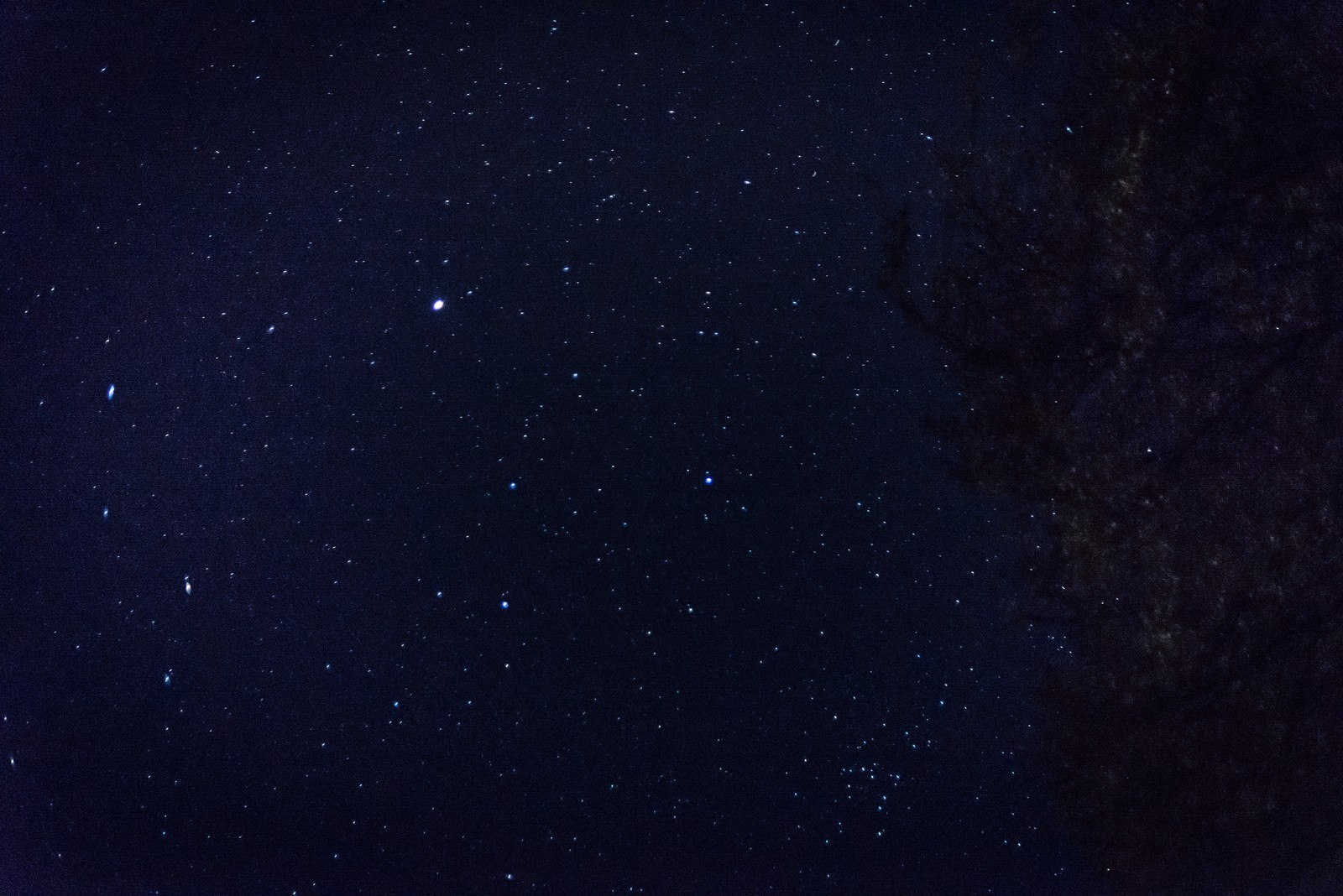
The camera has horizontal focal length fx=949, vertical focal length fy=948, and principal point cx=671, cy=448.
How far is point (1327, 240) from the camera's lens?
808 mm

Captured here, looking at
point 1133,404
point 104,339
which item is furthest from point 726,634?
point 104,339

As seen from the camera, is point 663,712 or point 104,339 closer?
point 663,712

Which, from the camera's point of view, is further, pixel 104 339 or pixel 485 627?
pixel 104 339

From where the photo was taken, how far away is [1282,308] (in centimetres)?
80

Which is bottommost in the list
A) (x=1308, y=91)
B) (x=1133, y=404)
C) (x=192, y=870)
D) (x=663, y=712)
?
(x=192, y=870)

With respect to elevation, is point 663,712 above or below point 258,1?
below

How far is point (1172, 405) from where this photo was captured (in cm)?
77

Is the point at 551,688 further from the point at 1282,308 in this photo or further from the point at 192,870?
the point at 1282,308

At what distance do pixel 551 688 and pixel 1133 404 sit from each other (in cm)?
51

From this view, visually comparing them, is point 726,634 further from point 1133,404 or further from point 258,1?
point 258,1

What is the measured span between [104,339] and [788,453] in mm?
595

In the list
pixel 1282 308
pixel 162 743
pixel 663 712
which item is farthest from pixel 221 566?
pixel 1282 308

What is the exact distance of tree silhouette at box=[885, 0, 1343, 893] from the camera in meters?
0.75

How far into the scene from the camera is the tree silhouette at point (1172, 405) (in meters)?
0.75
